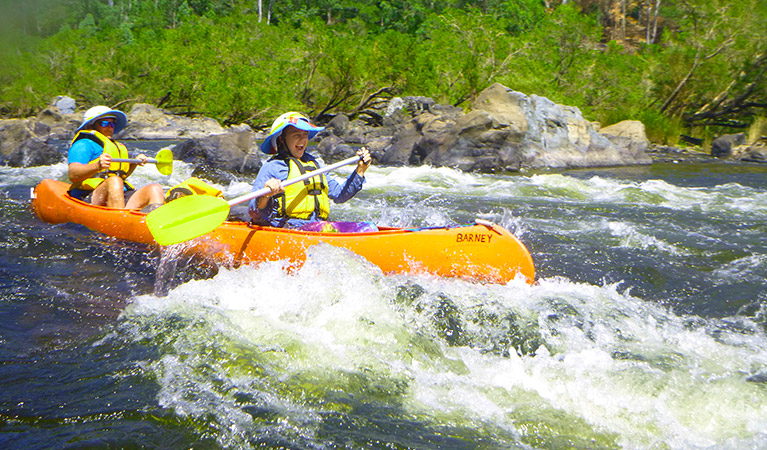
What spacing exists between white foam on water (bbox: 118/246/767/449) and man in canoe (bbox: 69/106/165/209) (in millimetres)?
1770

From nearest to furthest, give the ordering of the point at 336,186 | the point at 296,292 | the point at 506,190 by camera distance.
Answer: the point at 296,292, the point at 336,186, the point at 506,190

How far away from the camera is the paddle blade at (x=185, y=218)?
12.5ft

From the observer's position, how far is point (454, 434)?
2.49 m

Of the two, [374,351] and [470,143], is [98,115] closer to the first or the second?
[374,351]

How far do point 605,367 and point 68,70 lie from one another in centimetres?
2259

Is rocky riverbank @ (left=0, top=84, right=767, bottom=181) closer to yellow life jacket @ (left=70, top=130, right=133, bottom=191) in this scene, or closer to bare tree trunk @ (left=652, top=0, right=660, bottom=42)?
yellow life jacket @ (left=70, top=130, right=133, bottom=191)

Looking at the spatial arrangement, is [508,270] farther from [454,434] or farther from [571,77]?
[571,77]

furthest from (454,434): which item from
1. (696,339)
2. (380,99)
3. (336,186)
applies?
(380,99)

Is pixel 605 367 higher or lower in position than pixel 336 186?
lower

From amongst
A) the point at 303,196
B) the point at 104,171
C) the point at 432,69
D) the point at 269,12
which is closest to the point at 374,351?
the point at 303,196

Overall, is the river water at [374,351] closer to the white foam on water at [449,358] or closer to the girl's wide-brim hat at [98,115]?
the white foam on water at [449,358]

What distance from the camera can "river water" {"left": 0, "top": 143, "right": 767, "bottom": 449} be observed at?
2.48 meters

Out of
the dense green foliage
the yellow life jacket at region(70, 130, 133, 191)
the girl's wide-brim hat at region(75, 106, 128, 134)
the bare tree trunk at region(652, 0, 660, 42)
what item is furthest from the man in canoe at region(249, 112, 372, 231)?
the bare tree trunk at region(652, 0, 660, 42)

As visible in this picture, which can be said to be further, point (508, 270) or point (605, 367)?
point (508, 270)
